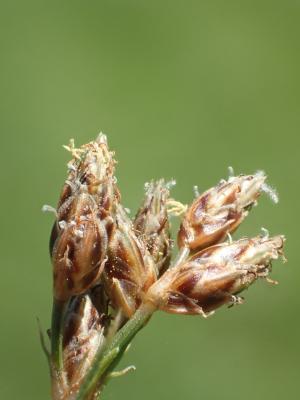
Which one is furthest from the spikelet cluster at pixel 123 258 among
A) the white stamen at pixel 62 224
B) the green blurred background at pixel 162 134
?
the green blurred background at pixel 162 134

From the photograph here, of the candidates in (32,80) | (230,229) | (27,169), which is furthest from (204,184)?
(230,229)

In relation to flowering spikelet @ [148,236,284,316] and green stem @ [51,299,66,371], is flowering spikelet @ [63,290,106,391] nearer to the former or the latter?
green stem @ [51,299,66,371]

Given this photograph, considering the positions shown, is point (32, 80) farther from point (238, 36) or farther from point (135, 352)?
point (135, 352)

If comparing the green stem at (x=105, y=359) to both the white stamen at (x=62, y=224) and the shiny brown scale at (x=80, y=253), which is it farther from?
the white stamen at (x=62, y=224)

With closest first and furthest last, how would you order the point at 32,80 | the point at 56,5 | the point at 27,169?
the point at 27,169, the point at 32,80, the point at 56,5

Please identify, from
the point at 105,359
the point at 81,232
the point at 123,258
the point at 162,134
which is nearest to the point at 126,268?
the point at 123,258

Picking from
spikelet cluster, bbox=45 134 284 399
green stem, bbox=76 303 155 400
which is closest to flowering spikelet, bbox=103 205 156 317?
spikelet cluster, bbox=45 134 284 399
